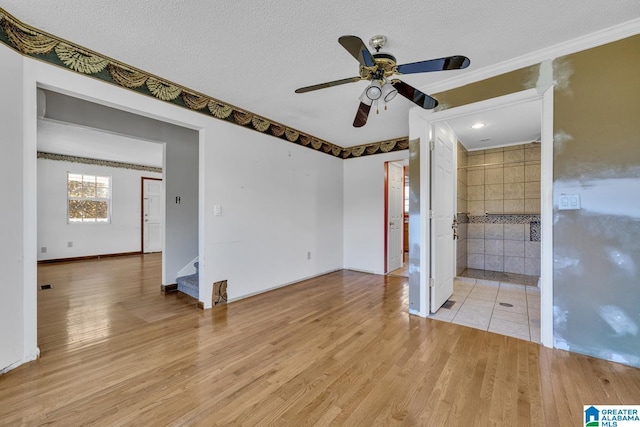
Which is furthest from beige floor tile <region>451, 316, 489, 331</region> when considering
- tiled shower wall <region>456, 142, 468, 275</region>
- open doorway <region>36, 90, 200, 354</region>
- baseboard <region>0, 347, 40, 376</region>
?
baseboard <region>0, 347, 40, 376</region>

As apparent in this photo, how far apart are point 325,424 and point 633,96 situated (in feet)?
9.91

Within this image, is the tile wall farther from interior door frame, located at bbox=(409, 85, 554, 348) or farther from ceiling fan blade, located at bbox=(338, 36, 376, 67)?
ceiling fan blade, located at bbox=(338, 36, 376, 67)

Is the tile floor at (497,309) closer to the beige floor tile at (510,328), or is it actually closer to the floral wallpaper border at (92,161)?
the beige floor tile at (510,328)

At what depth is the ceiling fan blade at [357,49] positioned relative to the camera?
1.43 meters

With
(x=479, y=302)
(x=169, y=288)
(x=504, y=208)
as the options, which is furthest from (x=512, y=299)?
(x=169, y=288)

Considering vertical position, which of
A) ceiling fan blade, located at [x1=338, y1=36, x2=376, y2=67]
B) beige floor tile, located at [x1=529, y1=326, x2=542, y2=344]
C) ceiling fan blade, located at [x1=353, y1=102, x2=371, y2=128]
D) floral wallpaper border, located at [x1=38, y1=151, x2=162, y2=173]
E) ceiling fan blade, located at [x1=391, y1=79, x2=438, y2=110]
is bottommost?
beige floor tile, located at [x1=529, y1=326, x2=542, y2=344]

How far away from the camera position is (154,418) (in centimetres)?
142

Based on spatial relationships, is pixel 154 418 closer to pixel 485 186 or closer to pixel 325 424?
pixel 325 424

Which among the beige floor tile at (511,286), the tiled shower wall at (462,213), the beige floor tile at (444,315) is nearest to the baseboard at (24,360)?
the beige floor tile at (444,315)

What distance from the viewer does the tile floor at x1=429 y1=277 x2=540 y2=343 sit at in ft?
8.38

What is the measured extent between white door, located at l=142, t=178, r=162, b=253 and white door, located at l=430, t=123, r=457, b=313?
278 inches

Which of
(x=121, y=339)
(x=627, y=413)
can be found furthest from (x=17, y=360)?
(x=627, y=413)

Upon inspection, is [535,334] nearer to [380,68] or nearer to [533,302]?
[533,302]

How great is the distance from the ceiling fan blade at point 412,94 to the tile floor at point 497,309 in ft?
7.13
